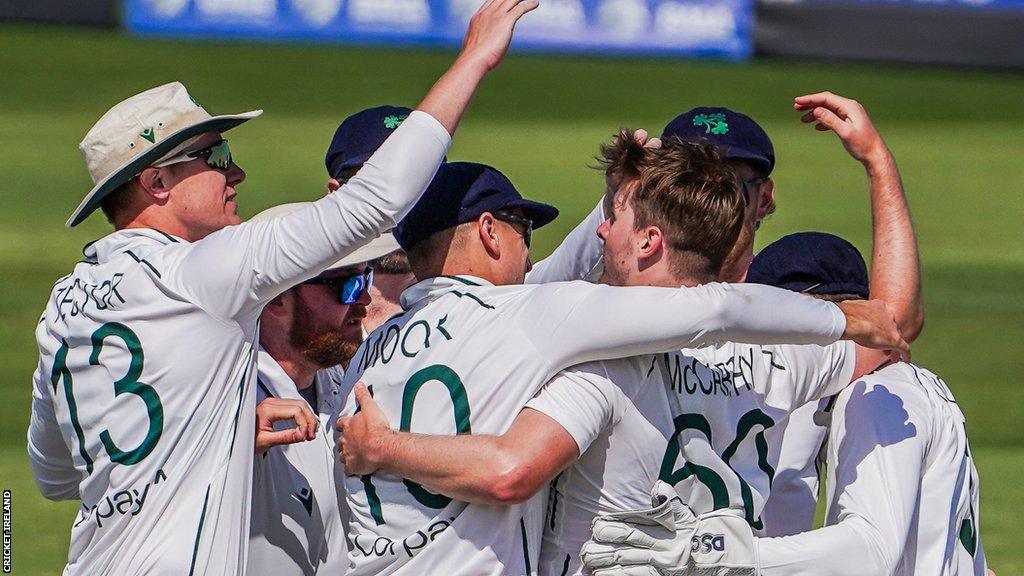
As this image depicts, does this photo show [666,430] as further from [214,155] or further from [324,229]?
[214,155]

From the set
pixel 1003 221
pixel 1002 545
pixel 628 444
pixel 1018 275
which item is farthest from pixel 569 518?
pixel 1003 221

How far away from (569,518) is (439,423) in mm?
423

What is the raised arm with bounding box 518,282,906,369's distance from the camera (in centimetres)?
337

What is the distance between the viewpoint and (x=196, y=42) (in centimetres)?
1905

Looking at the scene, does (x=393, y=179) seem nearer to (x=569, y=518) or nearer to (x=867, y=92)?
(x=569, y=518)

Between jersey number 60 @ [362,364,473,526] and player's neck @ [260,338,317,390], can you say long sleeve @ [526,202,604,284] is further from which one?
jersey number 60 @ [362,364,473,526]

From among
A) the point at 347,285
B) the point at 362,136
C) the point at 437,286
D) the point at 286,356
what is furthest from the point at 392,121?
the point at 437,286

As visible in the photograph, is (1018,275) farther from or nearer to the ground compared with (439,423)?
nearer to the ground

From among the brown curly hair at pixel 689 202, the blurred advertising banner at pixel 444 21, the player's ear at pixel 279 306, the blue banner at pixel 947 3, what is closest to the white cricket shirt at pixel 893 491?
the brown curly hair at pixel 689 202

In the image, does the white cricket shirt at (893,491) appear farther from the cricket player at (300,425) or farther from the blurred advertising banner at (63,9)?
the blurred advertising banner at (63,9)

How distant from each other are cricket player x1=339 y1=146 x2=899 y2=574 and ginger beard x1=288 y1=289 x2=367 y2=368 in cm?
62

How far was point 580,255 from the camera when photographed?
185 inches

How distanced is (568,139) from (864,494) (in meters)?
13.1

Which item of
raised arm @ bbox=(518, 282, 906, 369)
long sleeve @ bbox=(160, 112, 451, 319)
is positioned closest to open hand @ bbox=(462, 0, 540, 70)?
long sleeve @ bbox=(160, 112, 451, 319)
